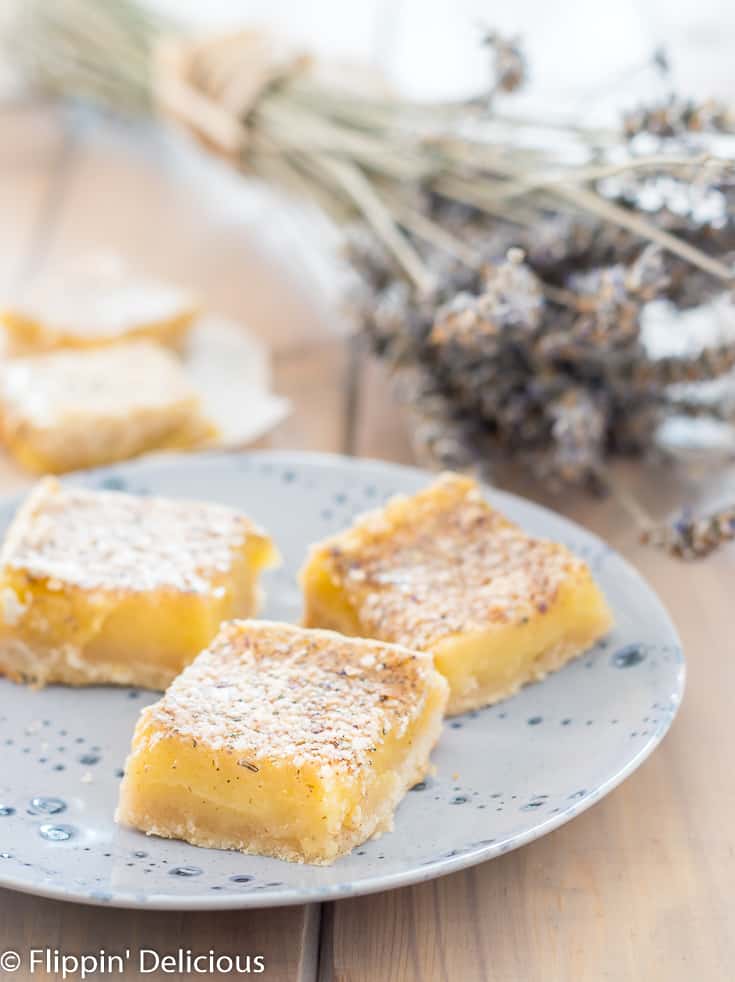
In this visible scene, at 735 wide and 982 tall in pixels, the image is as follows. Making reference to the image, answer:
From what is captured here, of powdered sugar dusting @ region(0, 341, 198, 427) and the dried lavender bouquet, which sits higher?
the dried lavender bouquet

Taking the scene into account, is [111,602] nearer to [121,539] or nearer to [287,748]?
[121,539]

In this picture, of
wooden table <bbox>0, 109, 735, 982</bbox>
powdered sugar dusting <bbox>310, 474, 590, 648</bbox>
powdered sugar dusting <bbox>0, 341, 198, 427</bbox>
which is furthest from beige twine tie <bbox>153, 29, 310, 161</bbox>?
powdered sugar dusting <bbox>310, 474, 590, 648</bbox>

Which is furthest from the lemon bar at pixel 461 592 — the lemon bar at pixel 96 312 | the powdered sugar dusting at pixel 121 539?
the lemon bar at pixel 96 312

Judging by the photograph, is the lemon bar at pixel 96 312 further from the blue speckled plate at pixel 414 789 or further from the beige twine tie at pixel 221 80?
the blue speckled plate at pixel 414 789

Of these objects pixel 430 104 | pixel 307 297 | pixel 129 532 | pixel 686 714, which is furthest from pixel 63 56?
pixel 686 714

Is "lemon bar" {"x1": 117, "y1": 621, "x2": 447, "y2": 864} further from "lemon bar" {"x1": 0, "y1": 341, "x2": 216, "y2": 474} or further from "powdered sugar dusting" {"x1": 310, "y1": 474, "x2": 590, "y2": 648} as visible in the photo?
"lemon bar" {"x1": 0, "y1": 341, "x2": 216, "y2": 474}

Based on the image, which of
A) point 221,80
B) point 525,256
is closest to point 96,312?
point 221,80

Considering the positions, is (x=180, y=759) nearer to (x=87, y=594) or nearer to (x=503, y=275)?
(x=87, y=594)
